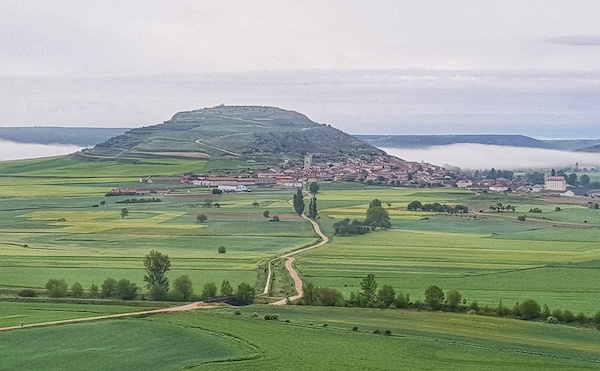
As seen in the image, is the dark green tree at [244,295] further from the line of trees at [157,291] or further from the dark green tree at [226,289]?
the dark green tree at [226,289]

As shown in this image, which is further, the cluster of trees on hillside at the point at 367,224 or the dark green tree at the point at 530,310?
the cluster of trees on hillside at the point at 367,224

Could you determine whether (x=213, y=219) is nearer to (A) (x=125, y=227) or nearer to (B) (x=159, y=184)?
(A) (x=125, y=227)

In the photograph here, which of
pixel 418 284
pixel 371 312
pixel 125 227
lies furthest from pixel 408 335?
pixel 125 227

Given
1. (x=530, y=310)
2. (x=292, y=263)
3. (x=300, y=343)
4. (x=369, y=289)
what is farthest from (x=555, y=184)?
(x=300, y=343)

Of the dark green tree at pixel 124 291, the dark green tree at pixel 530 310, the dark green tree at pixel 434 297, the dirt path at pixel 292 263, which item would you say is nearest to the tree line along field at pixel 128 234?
the dirt path at pixel 292 263

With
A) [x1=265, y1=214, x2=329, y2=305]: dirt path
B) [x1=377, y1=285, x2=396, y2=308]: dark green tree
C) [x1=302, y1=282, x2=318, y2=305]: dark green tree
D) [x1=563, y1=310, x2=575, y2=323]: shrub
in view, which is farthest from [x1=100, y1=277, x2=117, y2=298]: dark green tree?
[x1=563, y1=310, x2=575, y2=323]: shrub

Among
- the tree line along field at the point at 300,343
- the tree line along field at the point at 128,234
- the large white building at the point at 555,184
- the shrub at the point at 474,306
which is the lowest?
the tree line along field at the point at 300,343
